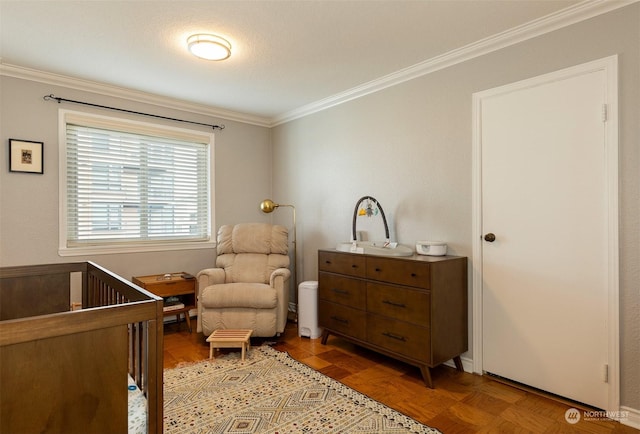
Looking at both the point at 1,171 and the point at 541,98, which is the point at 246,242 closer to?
the point at 1,171

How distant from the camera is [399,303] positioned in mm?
2602

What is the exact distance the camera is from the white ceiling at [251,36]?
2162 mm

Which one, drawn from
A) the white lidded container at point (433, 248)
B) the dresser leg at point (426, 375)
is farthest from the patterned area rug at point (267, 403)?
the white lidded container at point (433, 248)

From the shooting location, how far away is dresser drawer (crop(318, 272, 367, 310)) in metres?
2.90

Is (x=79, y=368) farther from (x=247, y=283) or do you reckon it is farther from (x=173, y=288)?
(x=173, y=288)

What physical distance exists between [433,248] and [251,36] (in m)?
2.02

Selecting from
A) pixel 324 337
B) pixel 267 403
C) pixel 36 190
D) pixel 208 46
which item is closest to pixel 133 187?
pixel 36 190

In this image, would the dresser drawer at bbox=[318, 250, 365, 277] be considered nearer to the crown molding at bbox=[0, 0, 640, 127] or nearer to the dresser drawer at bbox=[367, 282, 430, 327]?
the dresser drawer at bbox=[367, 282, 430, 327]

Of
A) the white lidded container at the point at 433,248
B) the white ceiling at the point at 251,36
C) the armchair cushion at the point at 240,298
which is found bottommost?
the armchair cushion at the point at 240,298

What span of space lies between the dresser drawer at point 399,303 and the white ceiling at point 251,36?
5.83ft

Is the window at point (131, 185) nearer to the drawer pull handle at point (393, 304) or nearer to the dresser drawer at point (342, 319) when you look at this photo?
the dresser drawer at point (342, 319)

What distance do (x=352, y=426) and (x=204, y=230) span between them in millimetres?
A: 2914

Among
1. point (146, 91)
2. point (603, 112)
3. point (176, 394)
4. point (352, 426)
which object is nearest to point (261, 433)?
point (352, 426)

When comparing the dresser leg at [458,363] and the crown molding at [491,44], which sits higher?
the crown molding at [491,44]
